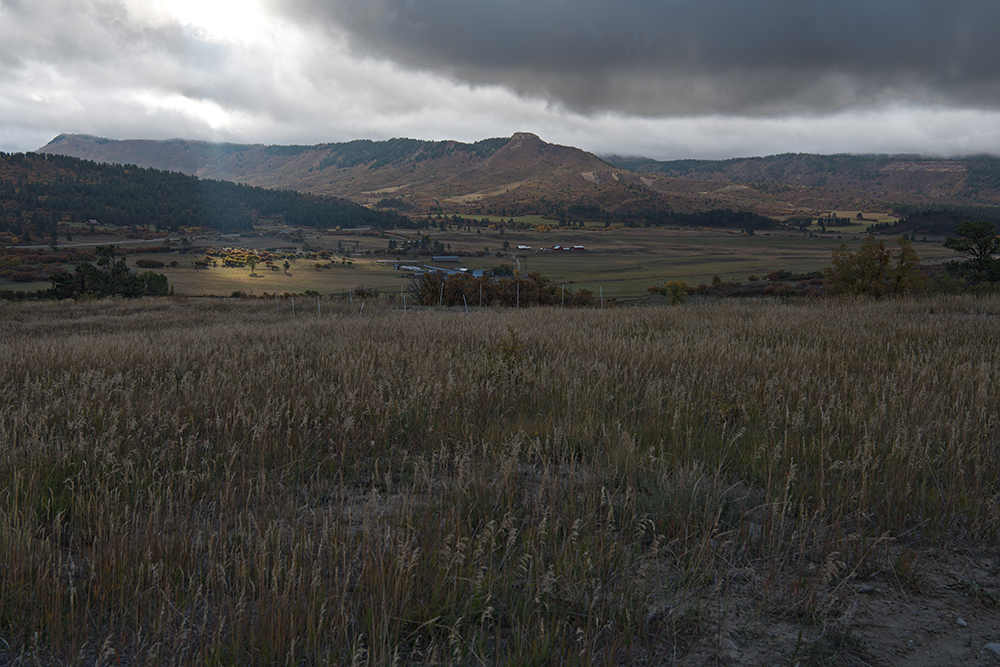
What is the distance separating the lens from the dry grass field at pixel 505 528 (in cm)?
226

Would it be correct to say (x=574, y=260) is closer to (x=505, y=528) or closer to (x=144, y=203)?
(x=505, y=528)

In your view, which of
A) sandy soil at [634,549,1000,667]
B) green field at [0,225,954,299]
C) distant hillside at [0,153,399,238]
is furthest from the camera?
distant hillside at [0,153,399,238]

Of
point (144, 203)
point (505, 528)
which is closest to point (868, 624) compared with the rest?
point (505, 528)

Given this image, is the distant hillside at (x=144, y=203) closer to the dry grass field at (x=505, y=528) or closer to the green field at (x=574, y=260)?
the green field at (x=574, y=260)

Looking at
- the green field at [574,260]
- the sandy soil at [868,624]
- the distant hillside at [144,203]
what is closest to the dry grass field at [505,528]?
the sandy soil at [868,624]

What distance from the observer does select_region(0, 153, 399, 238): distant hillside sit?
147125mm

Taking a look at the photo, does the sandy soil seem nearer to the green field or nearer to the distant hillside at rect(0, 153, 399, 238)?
the green field

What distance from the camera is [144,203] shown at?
162750 millimetres

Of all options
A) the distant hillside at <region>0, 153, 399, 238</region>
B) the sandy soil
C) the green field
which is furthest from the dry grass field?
the distant hillside at <region>0, 153, 399, 238</region>

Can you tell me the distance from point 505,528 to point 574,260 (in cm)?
10132

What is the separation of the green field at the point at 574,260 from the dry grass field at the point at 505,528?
1835 inches

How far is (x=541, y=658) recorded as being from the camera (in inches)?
83.9

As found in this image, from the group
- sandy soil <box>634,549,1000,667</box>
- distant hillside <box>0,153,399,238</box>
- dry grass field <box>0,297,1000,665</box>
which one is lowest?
sandy soil <box>634,549,1000,667</box>

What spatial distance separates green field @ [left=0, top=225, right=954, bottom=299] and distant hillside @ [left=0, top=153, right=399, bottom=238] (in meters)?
26.7
